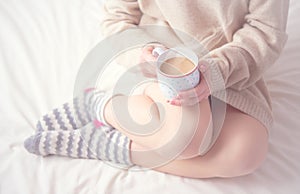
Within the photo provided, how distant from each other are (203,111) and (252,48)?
14cm

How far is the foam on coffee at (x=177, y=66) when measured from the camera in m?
0.73

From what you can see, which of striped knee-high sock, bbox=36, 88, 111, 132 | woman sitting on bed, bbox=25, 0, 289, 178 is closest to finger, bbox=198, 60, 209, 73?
woman sitting on bed, bbox=25, 0, 289, 178

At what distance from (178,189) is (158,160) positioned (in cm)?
6

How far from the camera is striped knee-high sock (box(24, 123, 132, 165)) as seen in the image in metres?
0.86

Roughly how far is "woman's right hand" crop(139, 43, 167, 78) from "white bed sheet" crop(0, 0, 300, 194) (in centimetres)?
18

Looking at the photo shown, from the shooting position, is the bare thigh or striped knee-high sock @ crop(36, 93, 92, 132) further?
striped knee-high sock @ crop(36, 93, 92, 132)

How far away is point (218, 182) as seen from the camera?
0.83m

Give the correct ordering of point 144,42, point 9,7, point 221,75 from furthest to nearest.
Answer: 1. point 9,7
2. point 144,42
3. point 221,75

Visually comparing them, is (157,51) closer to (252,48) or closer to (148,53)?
(148,53)

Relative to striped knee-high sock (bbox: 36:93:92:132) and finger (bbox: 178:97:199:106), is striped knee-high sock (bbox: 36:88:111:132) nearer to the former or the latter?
striped knee-high sock (bbox: 36:93:92:132)

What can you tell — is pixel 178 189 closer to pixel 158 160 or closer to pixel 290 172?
pixel 158 160

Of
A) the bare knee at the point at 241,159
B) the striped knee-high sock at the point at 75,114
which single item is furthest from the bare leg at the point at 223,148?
the striped knee-high sock at the point at 75,114

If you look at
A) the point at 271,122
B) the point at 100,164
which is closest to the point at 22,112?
the point at 100,164

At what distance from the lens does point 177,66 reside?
0.74m
